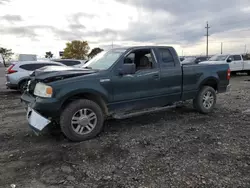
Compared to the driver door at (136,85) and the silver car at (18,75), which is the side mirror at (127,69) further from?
the silver car at (18,75)

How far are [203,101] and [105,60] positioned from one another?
298cm

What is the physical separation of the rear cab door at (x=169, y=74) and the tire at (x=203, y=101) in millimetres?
742

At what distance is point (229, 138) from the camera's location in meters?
4.38

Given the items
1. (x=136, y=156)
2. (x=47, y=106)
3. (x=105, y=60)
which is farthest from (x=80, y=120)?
(x=105, y=60)

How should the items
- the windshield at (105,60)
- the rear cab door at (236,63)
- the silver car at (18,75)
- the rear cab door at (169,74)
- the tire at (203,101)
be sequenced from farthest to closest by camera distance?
the rear cab door at (236,63) < the silver car at (18,75) < the tire at (203,101) < the rear cab door at (169,74) < the windshield at (105,60)

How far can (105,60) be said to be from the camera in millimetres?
5094

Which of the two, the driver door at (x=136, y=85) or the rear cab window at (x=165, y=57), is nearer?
the driver door at (x=136, y=85)

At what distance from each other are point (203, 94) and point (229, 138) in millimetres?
1893

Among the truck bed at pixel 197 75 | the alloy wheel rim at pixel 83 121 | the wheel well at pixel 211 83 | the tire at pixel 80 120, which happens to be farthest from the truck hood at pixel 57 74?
the wheel well at pixel 211 83

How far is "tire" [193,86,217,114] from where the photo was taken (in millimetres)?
6055

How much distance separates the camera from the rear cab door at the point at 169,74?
208 inches

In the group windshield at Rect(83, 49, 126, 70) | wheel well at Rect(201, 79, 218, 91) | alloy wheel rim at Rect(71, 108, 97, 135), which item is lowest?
alloy wheel rim at Rect(71, 108, 97, 135)

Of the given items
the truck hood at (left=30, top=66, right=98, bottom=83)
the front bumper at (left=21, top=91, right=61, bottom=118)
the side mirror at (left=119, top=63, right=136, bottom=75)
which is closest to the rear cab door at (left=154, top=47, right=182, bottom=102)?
the side mirror at (left=119, top=63, right=136, bottom=75)

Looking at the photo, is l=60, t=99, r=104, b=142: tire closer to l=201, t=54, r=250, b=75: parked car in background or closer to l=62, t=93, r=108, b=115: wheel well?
l=62, t=93, r=108, b=115: wheel well
